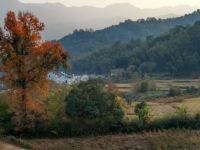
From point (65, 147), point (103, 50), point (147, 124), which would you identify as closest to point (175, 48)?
point (103, 50)

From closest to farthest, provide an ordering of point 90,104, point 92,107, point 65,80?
point 90,104 → point 92,107 → point 65,80

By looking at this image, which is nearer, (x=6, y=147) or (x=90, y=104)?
(x=6, y=147)

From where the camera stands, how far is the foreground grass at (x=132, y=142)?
31.0 metres

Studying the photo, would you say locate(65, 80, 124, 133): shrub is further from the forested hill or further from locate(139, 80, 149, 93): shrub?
the forested hill

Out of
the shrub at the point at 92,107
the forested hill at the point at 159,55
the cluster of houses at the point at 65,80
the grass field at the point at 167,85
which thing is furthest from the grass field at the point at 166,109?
the forested hill at the point at 159,55

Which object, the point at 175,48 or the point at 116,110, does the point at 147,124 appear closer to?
the point at 116,110

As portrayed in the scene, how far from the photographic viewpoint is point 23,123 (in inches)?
1522

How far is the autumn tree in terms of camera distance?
37281mm

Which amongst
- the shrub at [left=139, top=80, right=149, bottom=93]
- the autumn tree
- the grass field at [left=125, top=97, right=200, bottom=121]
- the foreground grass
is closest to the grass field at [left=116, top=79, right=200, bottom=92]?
the shrub at [left=139, top=80, right=149, bottom=93]

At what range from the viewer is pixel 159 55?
127 meters

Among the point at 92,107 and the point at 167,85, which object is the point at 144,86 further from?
the point at 92,107

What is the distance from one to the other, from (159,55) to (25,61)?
301 ft

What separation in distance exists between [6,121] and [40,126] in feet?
10.1

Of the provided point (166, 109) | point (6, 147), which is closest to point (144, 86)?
point (166, 109)
